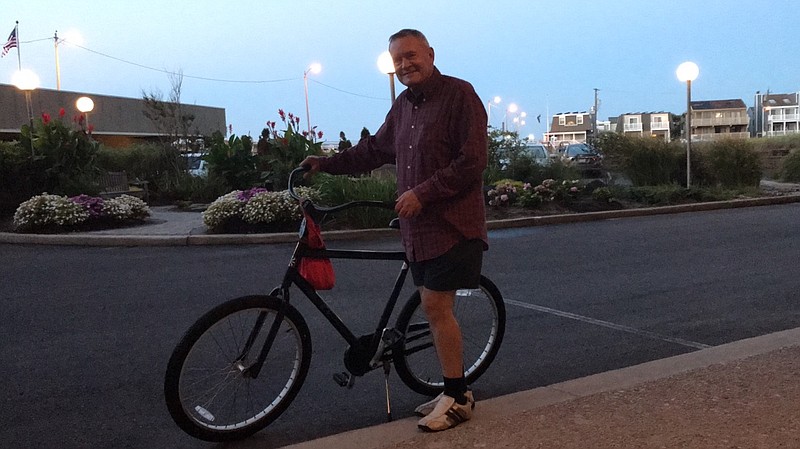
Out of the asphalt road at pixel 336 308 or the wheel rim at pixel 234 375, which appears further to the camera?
the asphalt road at pixel 336 308

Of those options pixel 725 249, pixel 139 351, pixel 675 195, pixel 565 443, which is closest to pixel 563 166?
pixel 675 195

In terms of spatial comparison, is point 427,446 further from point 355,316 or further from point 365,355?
point 355,316

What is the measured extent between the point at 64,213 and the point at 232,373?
1059 cm

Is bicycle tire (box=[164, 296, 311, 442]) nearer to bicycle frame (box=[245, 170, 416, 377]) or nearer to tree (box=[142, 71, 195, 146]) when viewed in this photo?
bicycle frame (box=[245, 170, 416, 377])

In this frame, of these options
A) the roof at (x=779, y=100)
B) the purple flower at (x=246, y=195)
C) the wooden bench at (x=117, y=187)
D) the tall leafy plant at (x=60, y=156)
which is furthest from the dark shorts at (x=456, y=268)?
the roof at (x=779, y=100)

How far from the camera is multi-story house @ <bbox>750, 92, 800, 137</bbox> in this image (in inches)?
3787

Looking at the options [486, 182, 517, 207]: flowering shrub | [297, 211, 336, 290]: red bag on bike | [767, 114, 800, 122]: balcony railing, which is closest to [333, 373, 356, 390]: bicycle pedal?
[297, 211, 336, 290]: red bag on bike

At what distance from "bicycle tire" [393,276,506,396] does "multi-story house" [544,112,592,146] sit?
92414 millimetres

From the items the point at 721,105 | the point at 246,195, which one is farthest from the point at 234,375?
the point at 721,105

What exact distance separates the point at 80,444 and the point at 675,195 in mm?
16241

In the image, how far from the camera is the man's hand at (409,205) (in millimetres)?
3307

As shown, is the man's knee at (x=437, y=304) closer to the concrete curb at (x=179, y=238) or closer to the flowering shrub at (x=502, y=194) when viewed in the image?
the concrete curb at (x=179, y=238)

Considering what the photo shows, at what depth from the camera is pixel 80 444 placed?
377 centimetres

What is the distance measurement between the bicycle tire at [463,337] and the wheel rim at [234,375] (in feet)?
1.97
